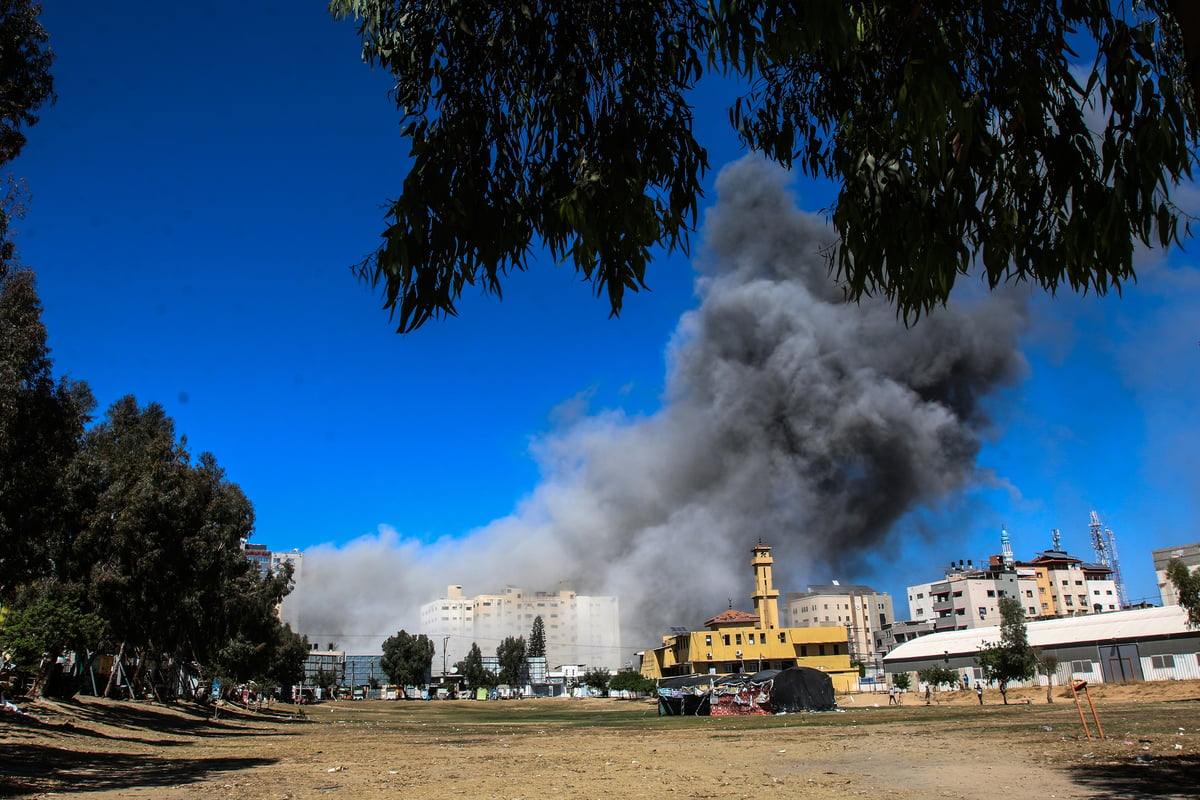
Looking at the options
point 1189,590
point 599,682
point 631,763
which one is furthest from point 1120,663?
point 599,682

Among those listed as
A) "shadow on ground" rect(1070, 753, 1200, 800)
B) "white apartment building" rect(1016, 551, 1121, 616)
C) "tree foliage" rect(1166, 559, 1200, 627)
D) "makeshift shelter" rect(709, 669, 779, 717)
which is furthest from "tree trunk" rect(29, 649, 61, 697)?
"white apartment building" rect(1016, 551, 1121, 616)

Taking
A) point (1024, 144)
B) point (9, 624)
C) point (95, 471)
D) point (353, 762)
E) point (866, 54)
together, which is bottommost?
point (353, 762)

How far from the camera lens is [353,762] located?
18.2 meters

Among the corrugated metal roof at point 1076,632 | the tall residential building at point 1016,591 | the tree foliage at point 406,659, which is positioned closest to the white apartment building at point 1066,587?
the tall residential building at point 1016,591

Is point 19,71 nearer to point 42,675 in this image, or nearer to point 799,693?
point 42,675

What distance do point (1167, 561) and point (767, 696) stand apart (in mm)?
66162

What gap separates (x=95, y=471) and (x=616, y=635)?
173m

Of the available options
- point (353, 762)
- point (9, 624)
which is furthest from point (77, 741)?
point (353, 762)

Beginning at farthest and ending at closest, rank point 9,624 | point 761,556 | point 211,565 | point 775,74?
point 761,556, point 211,565, point 9,624, point 775,74

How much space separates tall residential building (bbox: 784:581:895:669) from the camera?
14200 centimetres

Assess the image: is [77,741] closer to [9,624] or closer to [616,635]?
[9,624]

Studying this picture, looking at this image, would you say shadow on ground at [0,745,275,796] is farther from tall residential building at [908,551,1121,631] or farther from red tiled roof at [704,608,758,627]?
tall residential building at [908,551,1121,631]

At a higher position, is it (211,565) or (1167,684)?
(211,565)

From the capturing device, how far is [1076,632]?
211 ft
